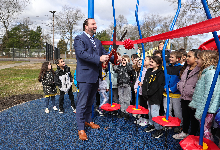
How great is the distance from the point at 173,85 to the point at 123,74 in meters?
1.28

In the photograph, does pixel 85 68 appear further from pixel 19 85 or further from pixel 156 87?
pixel 19 85

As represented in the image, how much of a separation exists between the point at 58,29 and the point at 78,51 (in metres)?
44.0

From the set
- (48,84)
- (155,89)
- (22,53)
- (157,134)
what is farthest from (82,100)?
(22,53)

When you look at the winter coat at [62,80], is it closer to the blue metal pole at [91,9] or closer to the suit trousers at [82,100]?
the suit trousers at [82,100]

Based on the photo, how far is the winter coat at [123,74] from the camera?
4.34m

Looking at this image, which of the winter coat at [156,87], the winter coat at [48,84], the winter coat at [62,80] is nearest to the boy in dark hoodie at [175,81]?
the winter coat at [156,87]

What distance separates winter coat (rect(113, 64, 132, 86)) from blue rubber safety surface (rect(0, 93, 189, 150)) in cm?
94

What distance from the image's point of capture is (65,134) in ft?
10.8

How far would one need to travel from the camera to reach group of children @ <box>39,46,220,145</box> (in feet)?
7.86

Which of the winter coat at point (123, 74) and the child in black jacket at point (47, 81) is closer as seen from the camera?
the winter coat at point (123, 74)

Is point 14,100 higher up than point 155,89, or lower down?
lower down

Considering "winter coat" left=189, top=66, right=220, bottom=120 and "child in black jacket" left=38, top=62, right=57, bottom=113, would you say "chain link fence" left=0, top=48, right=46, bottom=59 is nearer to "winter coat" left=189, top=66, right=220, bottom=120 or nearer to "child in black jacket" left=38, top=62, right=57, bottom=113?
"child in black jacket" left=38, top=62, right=57, bottom=113

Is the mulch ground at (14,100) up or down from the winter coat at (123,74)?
down

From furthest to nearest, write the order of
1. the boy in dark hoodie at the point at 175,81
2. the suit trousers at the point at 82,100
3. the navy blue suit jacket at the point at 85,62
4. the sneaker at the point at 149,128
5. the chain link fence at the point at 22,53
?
the chain link fence at the point at 22,53 < the boy in dark hoodie at the point at 175,81 < the sneaker at the point at 149,128 < the suit trousers at the point at 82,100 < the navy blue suit jacket at the point at 85,62
